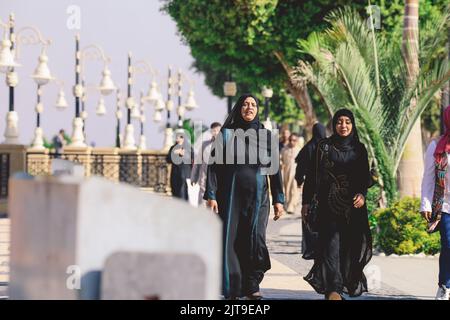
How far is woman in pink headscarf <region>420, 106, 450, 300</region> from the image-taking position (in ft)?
33.1

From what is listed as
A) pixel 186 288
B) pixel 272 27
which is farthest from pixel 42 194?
pixel 272 27

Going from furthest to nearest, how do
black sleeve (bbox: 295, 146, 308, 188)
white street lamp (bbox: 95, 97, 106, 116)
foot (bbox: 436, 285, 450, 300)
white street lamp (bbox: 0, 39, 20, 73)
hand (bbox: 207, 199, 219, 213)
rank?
white street lamp (bbox: 95, 97, 106, 116) < white street lamp (bbox: 0, 39, 20, 73) < black sleeve (bbox: 295, 146, 308, 188) < hand (bbox: 207, 199, 219, 213) < foot (bbox: 436, 285, 450, 300)

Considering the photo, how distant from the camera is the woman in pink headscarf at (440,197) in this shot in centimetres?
1009

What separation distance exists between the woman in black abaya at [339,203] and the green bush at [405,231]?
Result: 502 cm

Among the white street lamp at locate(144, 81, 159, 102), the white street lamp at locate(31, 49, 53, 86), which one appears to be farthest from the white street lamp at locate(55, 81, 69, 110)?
the white street lamp at locate(31, 49, 53, 86)

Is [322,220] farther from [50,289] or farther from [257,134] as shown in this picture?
[50,289]

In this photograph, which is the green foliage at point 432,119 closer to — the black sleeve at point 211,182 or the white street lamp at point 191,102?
the white street lamp at point 191,102

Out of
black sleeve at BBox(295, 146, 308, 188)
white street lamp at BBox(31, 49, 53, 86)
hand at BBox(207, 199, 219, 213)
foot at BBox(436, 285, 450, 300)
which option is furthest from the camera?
white street lamp at BBox(31, 49, 53, 86)

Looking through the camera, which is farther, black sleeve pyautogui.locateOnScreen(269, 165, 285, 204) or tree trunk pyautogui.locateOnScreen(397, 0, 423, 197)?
tree trunk pyautogui.locateOnScreen(397, 0, 423, 197)

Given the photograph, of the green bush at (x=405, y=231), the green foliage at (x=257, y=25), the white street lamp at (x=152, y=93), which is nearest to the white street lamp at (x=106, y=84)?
the green foliage at (x=257, y=25)

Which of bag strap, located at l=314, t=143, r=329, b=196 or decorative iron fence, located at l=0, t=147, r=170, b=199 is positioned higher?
bag strap, located at l=314, t=143, r=329, b=196

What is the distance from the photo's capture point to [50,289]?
504 centimetres

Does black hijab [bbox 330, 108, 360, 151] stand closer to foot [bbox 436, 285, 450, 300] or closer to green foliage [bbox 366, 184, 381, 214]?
foot [bbox 436, 285, 450, 300]

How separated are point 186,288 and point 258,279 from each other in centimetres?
553
